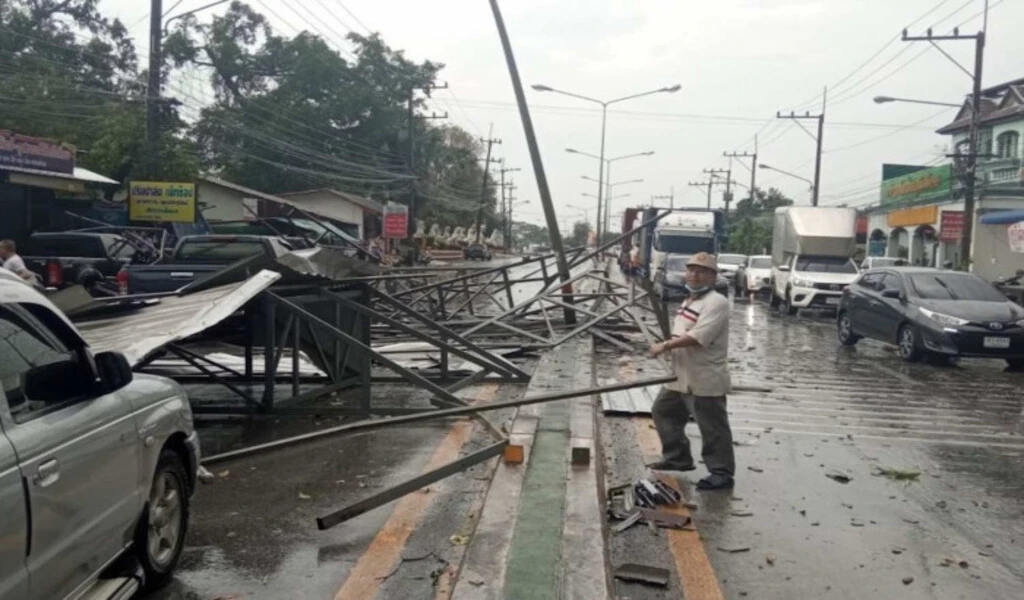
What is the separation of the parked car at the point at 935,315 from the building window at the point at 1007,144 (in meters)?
30.5

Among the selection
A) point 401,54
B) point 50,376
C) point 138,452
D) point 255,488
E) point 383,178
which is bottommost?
point 255,488

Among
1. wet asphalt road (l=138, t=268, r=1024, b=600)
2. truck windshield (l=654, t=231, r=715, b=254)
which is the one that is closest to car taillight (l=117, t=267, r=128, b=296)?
wet asphalt road (l=138, t=268, r=1024, b=600)

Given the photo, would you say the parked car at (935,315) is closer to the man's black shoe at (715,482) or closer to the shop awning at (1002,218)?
the man's black shoe at (715,482)

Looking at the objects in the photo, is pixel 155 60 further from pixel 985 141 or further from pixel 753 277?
pixel 985 141

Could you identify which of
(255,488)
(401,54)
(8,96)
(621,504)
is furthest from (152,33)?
(401,54)

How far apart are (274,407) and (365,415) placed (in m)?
0.84

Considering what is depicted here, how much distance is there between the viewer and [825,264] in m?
25.8

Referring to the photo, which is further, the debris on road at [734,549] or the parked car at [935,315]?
the parked car at [935,315]

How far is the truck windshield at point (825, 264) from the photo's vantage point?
2564cm

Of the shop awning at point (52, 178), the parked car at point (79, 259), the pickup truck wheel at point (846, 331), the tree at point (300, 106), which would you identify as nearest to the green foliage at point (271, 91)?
the tree at point (300, 106)

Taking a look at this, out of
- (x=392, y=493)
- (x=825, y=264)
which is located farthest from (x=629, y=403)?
(x=825, y=264)

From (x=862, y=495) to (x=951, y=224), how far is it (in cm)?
3250

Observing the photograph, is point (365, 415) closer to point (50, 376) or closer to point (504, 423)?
point (504, 423)

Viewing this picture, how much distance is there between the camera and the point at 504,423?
29.0 ft
